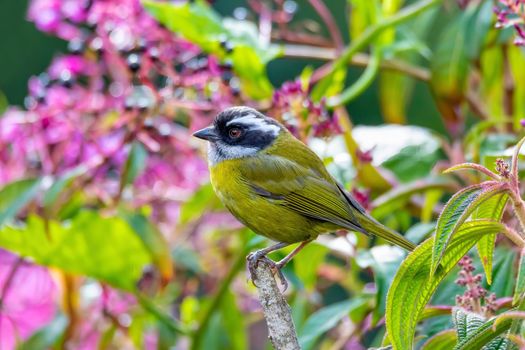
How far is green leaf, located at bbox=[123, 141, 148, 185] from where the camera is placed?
222 cm

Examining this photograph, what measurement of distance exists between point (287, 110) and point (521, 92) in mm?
630

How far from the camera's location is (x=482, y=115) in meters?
2.37

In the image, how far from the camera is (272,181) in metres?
2.19

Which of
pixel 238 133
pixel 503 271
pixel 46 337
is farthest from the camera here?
pixel 46 337

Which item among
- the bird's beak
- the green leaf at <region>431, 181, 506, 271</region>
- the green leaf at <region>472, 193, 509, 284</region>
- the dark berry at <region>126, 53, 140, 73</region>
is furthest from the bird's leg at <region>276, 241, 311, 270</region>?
the green leaf at <region>431, 181, 506, 271</region>

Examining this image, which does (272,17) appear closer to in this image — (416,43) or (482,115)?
(416,43)

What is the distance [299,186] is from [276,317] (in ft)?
2.69

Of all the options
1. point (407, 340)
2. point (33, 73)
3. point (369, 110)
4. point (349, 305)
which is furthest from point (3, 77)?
point (407, 340)

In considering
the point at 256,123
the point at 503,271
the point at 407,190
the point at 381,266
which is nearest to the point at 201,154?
the point at 256,123

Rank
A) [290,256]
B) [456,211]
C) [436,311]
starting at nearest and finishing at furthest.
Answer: [456,211] < [436,311] < [290,256]

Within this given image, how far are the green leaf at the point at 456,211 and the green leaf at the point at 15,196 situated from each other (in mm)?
1389

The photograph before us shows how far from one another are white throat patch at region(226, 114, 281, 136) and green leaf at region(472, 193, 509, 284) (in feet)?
2.98

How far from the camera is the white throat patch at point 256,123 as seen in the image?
218cm

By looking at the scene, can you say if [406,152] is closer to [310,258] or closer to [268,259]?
[310,258]
